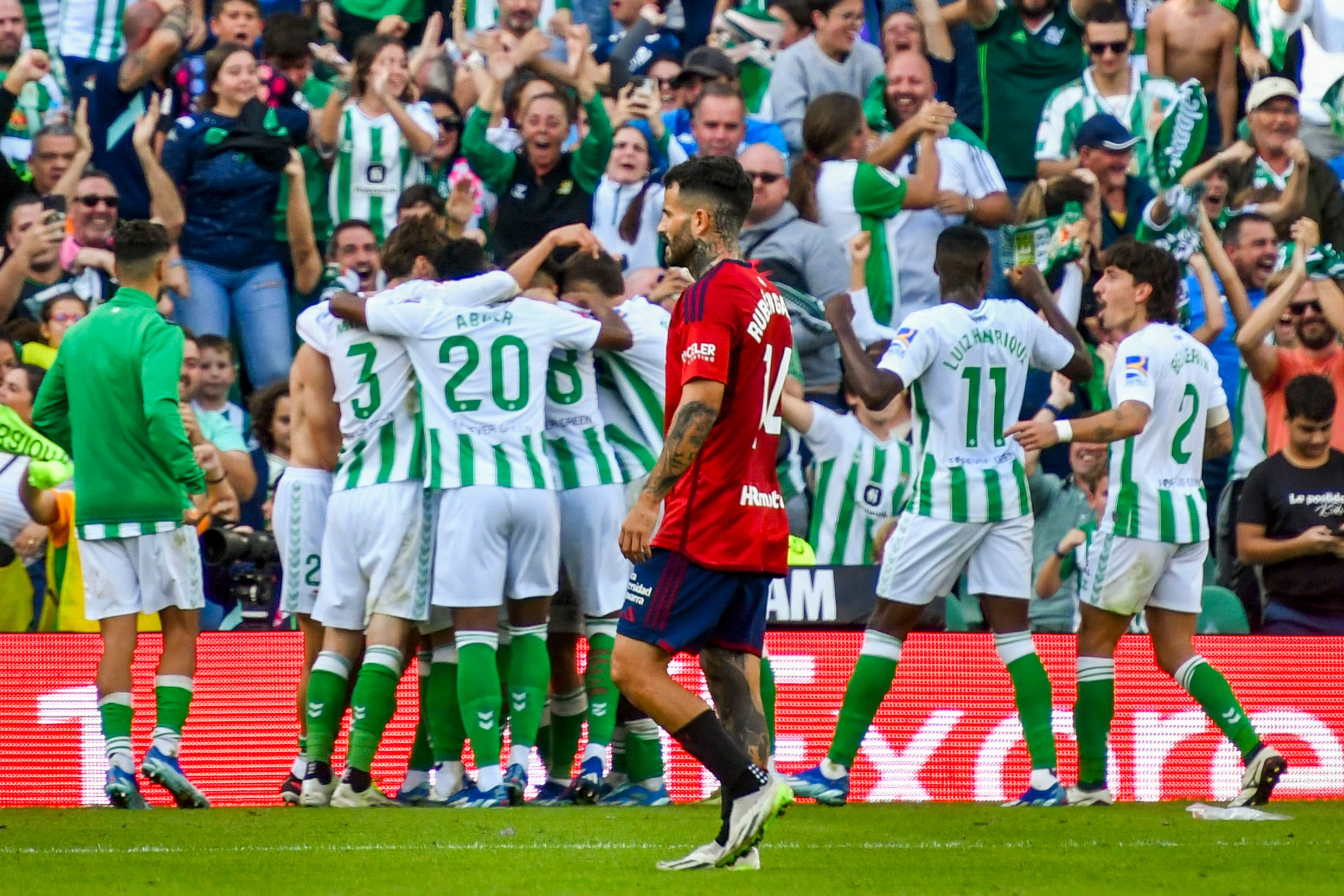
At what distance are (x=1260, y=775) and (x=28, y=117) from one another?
8.67 m

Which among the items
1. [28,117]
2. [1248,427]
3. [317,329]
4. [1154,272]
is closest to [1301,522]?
[1248,427]

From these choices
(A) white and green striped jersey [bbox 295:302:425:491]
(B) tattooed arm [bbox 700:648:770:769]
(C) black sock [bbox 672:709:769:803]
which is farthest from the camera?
(A) white and green striped jersey [bbox 295:302:425:491]

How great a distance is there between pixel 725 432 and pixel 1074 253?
6.74 metres

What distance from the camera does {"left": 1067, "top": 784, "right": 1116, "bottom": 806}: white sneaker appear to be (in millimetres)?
8516

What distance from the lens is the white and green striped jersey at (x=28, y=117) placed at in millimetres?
12188

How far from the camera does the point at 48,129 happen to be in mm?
12078

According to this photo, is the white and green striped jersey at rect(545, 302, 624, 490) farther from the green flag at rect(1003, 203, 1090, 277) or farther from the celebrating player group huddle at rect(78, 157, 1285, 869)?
the green flag at rect(1003, 203, 1090, 277)

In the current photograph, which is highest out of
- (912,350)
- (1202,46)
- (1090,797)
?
(1202,46)

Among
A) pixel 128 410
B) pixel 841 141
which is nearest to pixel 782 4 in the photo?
pixel 841 141

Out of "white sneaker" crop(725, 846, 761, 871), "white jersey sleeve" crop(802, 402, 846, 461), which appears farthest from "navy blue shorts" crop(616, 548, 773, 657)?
"white jersey sleeve" crop(802, 402, 846, 461)

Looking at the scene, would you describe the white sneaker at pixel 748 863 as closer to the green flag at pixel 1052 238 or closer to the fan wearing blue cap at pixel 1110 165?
the green flag at pixel 1052 238

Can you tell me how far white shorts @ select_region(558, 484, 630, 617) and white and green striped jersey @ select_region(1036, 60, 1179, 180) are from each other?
18.0 ft

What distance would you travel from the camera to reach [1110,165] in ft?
41.1

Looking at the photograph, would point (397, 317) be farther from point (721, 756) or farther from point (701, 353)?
point (721, 756)
